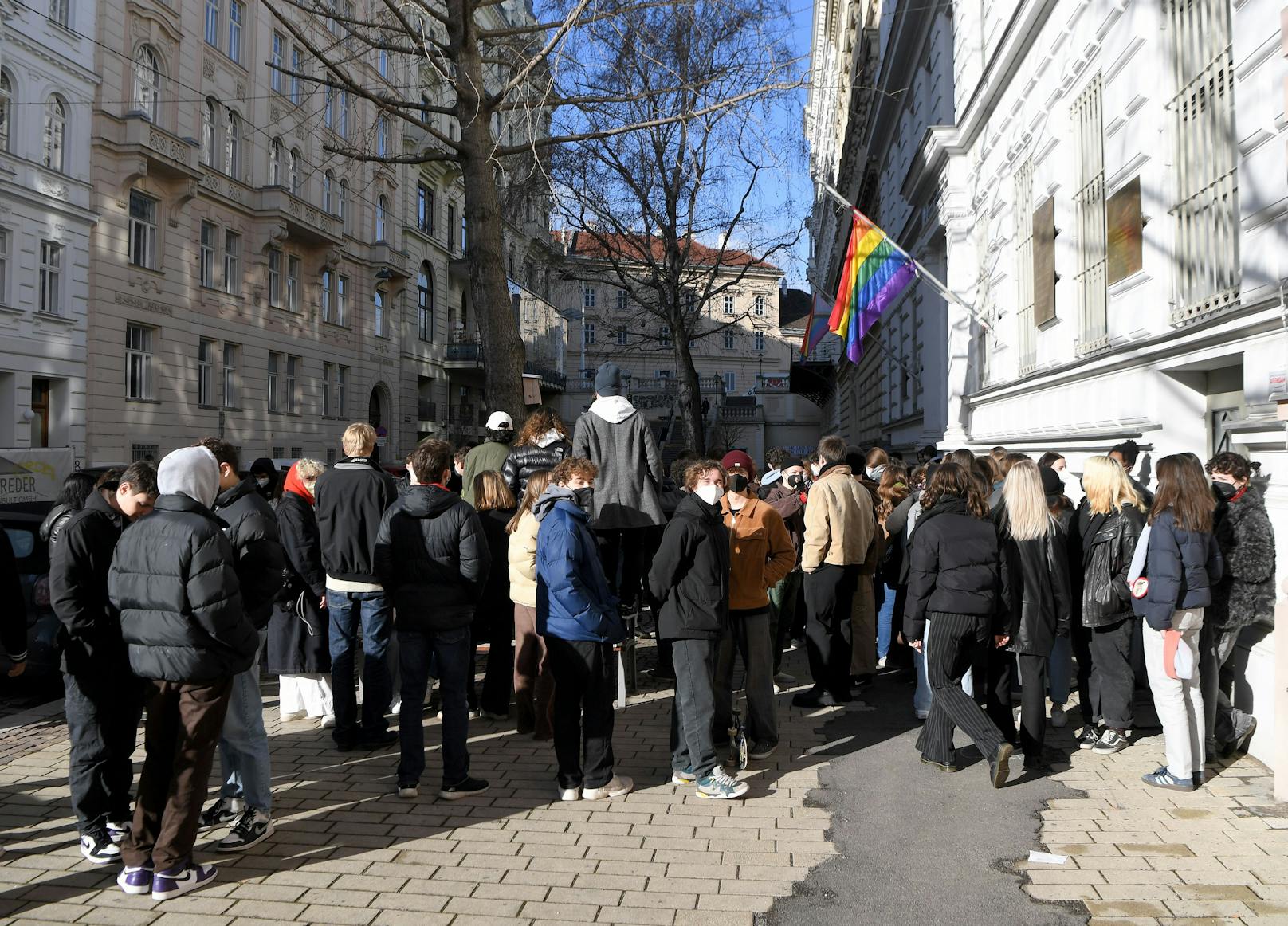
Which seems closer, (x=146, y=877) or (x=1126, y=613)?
(x=146, y=877)

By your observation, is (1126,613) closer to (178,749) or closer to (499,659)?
(499,659)

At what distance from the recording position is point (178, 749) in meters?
4.56

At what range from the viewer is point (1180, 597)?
568 cm

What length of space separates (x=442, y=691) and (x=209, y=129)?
27.0 meters

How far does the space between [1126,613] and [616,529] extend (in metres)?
3.46

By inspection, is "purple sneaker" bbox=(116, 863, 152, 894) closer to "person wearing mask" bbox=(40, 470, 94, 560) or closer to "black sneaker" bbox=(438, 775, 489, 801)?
"black sneaker" bbox=(438, 775, 489, 801)

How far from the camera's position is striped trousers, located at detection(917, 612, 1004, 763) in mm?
5938

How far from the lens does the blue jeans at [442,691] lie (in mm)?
5711

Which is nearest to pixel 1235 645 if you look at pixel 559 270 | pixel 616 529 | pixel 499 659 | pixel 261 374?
pixel 616 529

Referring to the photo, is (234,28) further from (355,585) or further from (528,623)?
(528,623)

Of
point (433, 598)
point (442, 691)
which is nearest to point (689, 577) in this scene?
point (433, 598)

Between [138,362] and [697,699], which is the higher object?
[138,362]

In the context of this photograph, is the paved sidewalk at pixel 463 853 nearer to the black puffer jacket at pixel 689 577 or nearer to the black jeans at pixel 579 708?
the black jeans at pixel 579 708

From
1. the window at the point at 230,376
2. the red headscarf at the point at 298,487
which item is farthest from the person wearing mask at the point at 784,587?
the window at the point at 230,376
